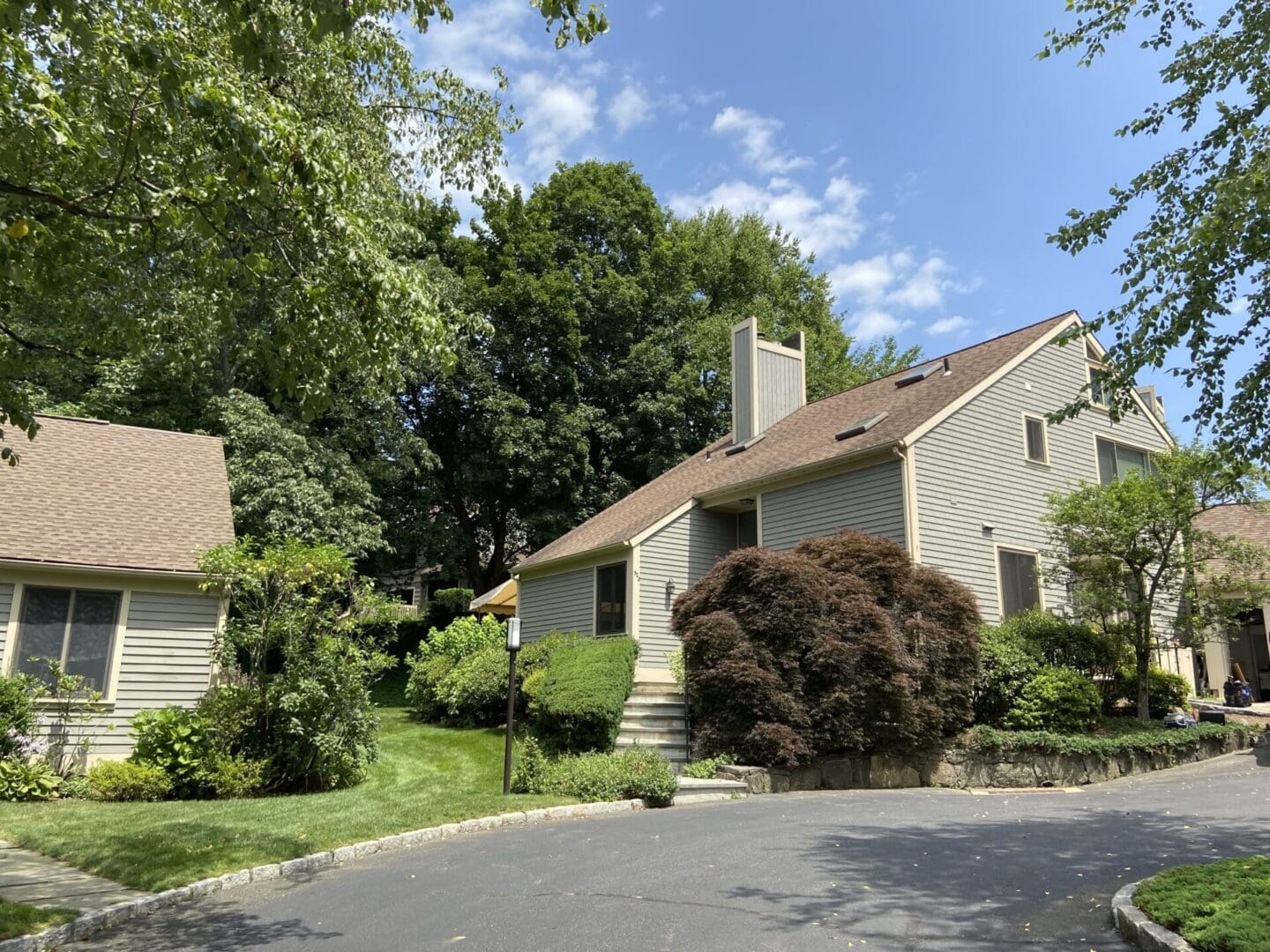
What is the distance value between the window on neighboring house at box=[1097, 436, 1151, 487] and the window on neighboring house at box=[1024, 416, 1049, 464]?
188cm

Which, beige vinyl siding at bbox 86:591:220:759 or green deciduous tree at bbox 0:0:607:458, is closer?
green deciduous tree at bbox 0:0:607:458

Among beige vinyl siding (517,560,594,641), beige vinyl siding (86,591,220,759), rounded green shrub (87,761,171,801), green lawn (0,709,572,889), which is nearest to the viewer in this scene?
green lawn (0,709,572,889)

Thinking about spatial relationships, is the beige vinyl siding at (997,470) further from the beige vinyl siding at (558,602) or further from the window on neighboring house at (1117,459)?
the beige vinyl siding at (558,602)

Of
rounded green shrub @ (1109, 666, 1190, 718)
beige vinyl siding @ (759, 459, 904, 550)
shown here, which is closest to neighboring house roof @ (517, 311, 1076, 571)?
beige vinyl siding @ (759, 459, 904, 550)

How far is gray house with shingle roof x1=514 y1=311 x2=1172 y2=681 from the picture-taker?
16594 mm

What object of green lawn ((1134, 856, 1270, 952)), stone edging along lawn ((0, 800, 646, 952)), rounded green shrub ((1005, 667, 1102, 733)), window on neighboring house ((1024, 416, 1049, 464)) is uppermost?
window on neighboring house ((1024, 416, 1049, 464))

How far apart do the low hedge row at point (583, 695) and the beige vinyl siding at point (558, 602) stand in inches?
99.1

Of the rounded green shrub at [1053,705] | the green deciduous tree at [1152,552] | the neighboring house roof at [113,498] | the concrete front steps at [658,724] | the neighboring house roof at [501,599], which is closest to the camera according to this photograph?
the neighboring house roof at [113,498]

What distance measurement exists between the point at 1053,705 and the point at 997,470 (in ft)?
17.0

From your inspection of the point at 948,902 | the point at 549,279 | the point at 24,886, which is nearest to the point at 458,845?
the point at 24,886

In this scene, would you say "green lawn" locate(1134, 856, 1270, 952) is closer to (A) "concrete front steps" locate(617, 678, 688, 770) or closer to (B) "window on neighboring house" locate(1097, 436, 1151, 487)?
(A) "concrete front steps" locate(617, 678, 688, 770)

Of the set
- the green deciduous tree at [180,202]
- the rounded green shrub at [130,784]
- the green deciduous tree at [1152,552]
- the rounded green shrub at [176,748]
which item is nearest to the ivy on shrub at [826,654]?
the green deciduous tree at [1152,552]

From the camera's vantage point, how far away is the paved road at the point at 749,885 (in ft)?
18.7

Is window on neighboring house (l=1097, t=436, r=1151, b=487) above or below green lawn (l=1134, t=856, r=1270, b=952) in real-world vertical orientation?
above
